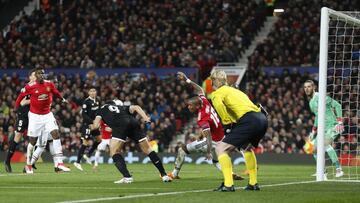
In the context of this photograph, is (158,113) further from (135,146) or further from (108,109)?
(108,109)

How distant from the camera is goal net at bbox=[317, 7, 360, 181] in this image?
1784 centimetres

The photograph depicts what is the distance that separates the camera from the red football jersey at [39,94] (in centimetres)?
2195

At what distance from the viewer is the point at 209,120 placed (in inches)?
741

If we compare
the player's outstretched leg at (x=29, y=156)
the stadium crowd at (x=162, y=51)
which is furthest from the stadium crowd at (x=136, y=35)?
the player's outstretched leg at (x=29, y=156)

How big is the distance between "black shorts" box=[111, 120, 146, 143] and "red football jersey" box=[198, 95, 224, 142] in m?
1.38

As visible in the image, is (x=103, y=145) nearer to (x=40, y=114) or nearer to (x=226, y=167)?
(x=40, y=114)

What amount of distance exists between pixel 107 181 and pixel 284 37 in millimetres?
20869

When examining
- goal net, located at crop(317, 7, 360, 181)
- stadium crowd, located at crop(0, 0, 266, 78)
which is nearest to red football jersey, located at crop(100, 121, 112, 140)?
goal net, located at crop(317, 7, 360, 181)

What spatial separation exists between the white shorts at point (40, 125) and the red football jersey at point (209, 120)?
16.2ft

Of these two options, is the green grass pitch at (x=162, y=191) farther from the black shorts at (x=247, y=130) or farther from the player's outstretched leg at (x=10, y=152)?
the player's outstretched leg at (x=10, y=152)

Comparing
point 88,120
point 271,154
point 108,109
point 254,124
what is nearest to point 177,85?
point 271,154

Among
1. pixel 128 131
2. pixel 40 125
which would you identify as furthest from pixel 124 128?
pixel 40 125

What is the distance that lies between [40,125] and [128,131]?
483 centimetres

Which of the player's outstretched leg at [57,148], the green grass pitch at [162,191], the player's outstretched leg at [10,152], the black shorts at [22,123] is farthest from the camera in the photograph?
the black shorts at [22,123]
